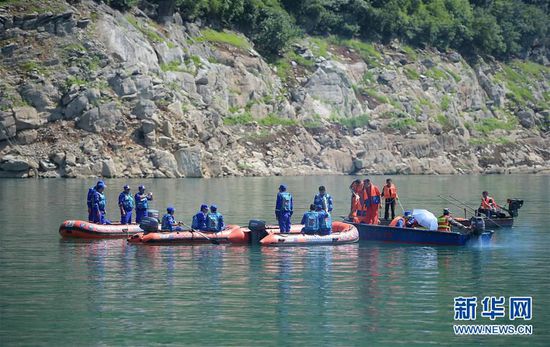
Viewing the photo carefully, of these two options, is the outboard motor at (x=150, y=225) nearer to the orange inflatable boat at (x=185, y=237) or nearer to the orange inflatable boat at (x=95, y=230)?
the orange inflatable boat at (x=185, y=237)

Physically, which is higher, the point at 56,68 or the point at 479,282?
the point at 56,68

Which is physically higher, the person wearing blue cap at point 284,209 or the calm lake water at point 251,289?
the person wearing blue cap at point 284,209

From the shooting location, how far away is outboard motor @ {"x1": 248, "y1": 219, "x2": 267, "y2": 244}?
41312mm

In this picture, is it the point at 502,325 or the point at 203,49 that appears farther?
the point at 203,49

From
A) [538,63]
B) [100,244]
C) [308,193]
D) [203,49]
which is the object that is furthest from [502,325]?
[538,63]

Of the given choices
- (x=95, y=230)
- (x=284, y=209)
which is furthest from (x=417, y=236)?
(x=95, y=230)

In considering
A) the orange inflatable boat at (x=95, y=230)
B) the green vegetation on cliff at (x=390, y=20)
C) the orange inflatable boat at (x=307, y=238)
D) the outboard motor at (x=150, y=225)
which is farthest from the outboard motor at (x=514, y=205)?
the green vegetation on cliff at (x=390, y=20)

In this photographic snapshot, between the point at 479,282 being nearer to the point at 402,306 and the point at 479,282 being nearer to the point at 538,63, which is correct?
the point at 402,306

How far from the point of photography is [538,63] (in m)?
148

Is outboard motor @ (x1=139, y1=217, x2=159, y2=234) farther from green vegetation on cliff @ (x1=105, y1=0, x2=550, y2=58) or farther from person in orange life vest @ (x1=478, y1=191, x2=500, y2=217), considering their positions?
green vegetation on cliff @ (x1=105, y1=0, x2=550, y2=58)

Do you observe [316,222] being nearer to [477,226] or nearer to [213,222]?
[213,222]

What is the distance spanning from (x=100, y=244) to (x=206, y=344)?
18834 mm

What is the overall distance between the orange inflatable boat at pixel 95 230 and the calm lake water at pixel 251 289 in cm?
66

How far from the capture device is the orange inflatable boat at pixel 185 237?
40719 mm
